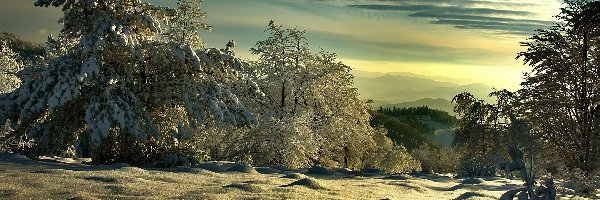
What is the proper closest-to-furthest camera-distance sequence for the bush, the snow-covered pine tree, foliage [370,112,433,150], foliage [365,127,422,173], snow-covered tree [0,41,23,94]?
the snow-covered pine tree, snow-covered tree [0,41,23,94], foliage [365,127,422,173], the bush, foliage [370,112,433,150]

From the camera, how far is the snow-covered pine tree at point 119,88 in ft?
46.6

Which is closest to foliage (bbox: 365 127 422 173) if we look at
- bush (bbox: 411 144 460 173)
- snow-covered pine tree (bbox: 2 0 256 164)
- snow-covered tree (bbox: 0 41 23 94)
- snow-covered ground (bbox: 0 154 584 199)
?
bush (bbox: 411 144 460 173)

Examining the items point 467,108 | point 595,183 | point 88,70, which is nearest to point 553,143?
point 595,183

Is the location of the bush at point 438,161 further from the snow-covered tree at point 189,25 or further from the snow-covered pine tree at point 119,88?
the snow-covered pine tree at point 119,88

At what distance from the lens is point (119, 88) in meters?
15.0

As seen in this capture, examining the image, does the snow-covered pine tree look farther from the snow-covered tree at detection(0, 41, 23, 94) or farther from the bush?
the bush

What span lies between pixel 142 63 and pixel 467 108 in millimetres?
29978

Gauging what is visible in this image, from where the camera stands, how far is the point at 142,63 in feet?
51.8

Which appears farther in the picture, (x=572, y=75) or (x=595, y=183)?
(x=572, y=75)

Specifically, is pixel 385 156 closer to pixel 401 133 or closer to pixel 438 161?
pixel 438 161

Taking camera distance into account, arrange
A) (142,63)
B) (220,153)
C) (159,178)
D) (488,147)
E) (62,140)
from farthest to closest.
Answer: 1. (488,147)
2. (220,153)
3. (142,63)
4. (62,140)
5. (159,178)

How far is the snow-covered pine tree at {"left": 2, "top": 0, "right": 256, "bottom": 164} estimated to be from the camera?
14211 millimetres

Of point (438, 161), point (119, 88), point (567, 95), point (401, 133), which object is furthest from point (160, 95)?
point (401, 133)

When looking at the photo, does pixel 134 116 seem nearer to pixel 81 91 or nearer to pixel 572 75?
pixel 81 91
